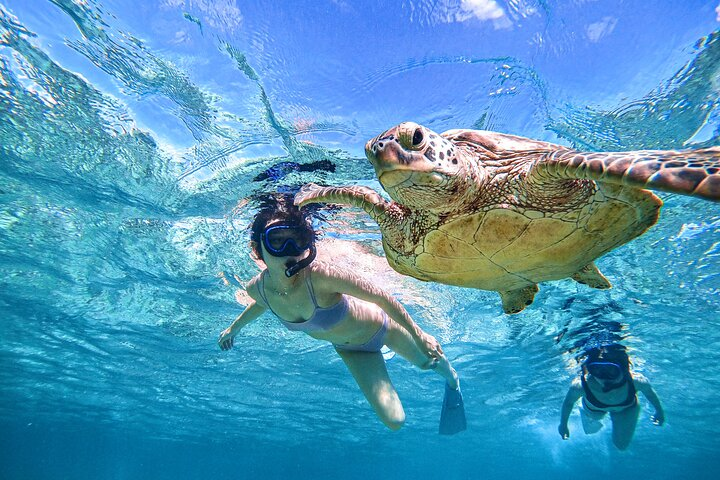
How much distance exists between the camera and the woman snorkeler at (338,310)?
5.76 m

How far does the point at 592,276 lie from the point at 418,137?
12.6 feet

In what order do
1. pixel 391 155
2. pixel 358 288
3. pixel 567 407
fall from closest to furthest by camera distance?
pixel 391 155, pixel 358 288, pixel 567 407

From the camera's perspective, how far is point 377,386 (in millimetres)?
6195

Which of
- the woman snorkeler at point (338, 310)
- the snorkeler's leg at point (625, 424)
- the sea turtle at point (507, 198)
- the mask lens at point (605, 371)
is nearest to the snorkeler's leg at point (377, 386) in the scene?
the woman snorkeler at point (338, 310)

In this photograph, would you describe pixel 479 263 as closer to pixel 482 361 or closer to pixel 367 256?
pixel 367 256

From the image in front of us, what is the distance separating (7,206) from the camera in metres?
9.45

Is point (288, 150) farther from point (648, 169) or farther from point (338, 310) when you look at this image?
point (648, 169)

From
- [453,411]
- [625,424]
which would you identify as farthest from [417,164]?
[625,424]

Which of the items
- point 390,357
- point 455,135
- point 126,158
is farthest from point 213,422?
point 455,135

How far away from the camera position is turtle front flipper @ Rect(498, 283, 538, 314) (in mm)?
5363

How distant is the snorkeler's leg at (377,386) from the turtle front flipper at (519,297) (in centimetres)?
231

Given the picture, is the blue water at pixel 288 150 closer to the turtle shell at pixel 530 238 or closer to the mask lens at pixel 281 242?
the mask lens at pixel 281 242

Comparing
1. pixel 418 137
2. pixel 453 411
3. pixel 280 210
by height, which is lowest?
pixel 453 411

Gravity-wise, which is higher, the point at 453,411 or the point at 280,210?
the point at 280,210
